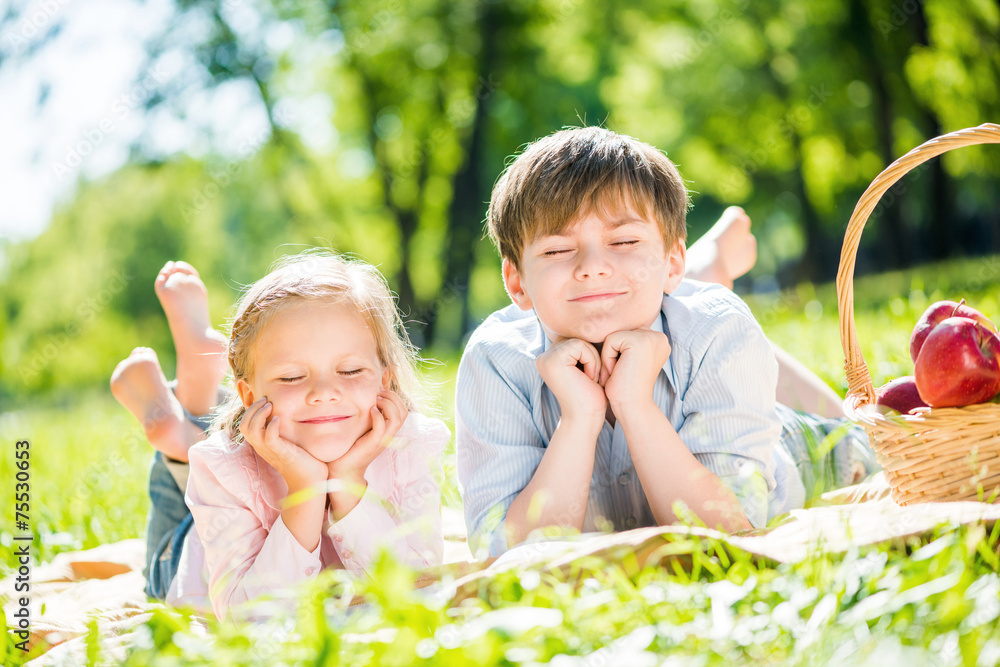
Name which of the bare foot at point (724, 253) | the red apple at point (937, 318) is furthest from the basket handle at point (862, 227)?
the bare foot at point (724, 253)

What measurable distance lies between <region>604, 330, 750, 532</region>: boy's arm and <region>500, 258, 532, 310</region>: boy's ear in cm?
44

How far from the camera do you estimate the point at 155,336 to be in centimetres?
2244

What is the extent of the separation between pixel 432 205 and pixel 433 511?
16.9m

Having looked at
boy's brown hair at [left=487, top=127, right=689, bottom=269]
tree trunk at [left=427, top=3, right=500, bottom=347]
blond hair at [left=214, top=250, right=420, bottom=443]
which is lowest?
blond hair at [left=214, top=250, right=420, bottom=443]

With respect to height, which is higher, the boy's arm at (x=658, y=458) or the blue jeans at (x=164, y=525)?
the boy's arm at (x=658, y=458)

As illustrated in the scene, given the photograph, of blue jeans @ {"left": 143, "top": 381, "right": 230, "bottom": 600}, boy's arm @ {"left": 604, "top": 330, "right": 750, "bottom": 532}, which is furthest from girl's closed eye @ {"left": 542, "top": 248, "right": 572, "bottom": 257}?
blue jeans @ {"left": 143, "top": 381, "right": 230, "bottom": 600}

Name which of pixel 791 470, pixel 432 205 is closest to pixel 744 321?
pixel 791 470

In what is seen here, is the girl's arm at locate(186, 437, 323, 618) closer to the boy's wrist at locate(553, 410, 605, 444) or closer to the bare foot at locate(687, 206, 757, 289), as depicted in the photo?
the boy's wrist at locate(553, 410, 605, 444)

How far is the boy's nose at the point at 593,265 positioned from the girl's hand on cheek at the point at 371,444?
64cm

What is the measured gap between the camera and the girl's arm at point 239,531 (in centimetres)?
203

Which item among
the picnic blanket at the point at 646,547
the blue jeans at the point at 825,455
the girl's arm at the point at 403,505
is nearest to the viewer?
the picnic blanket at the point at 646,547

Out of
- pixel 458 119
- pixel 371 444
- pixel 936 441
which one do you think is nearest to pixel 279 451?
pixel 371 444

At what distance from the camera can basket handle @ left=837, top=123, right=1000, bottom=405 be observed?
2.02 meters

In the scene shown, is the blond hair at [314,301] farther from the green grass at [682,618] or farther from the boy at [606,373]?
the green grass at [682,618]
